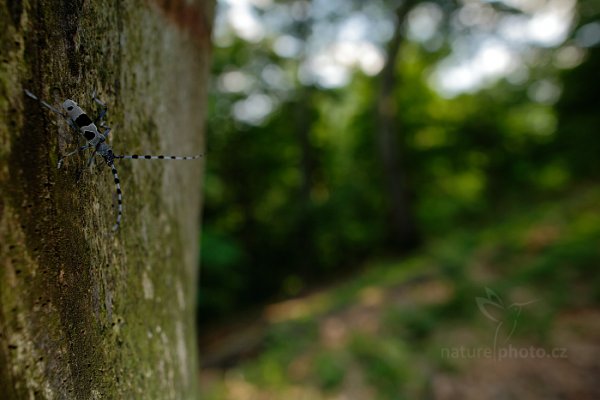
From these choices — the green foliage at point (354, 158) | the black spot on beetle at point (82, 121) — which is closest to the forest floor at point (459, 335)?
the green foliage at point (354, 158)

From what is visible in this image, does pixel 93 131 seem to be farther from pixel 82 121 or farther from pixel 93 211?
pixel 93 211

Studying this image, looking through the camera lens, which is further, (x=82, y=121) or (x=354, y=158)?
(x=354, y=158)

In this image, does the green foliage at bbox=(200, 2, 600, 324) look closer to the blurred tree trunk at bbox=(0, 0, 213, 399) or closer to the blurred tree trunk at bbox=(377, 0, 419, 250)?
the blurred tree trunk at bbox=(377, 0, 419, 250)

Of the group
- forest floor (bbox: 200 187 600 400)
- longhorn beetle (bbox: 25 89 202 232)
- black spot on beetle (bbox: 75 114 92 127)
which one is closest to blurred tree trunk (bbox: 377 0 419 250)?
forest floor (bbox: 200 187 600 400)

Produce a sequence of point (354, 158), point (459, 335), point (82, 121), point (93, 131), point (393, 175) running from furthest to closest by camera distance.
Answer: point (354, 158) → point (393, 175) → point (459, 335) → point (93, 131) → point (82, 121)

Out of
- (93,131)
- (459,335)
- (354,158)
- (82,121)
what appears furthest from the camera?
(354,158)

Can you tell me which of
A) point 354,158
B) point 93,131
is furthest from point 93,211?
point 354,158

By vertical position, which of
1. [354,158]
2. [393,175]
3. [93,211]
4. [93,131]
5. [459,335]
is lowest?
[459,335]

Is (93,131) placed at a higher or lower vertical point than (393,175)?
higher

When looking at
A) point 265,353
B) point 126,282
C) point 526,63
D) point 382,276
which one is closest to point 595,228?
point 382,276
